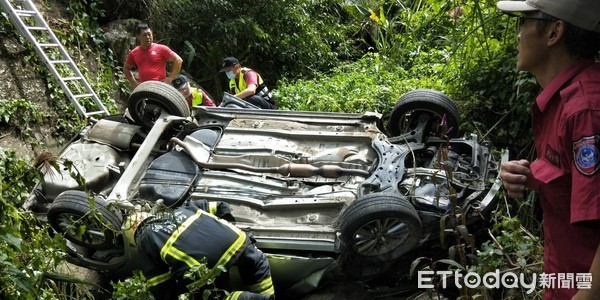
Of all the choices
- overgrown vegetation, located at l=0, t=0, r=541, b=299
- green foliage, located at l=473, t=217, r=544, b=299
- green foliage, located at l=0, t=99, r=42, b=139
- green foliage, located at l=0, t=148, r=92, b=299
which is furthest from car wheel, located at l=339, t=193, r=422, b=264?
green foliage, located at l=0, t=99, r=42, b=139

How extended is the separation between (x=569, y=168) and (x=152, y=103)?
4.63 metres

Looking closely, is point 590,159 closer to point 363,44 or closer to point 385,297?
point 385,297

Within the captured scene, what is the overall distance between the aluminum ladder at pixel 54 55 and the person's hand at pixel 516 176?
634 cm

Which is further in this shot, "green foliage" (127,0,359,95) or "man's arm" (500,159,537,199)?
"green foliage" (127,0,359,95)

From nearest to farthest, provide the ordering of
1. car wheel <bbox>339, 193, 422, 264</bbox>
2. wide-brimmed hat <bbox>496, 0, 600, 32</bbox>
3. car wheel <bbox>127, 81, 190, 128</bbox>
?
wide-brimmed hat <bbox>496, 0, 600, 32</bbox>
car wheel <bbox>339, 193, 422, 264</bbox>
car wheel <bbox>127, 81, 190, 128</bbox>

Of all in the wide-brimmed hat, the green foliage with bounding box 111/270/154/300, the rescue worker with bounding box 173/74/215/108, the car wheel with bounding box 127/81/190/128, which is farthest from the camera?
the rescue worker with bounding box 173/74/215/108

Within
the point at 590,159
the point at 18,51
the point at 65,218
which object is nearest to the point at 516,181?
the point at 590,159

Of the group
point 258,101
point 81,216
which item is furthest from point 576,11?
point 258,101

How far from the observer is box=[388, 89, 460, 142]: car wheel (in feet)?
17.5

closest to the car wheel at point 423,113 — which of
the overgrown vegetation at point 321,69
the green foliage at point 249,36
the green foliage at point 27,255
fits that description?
the overgrown vegetation at point 321,69

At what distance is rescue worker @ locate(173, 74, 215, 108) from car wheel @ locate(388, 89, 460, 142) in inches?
106

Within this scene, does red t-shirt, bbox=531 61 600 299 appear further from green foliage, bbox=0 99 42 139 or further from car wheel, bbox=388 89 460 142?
green foliage, bbox=0 99 42 139

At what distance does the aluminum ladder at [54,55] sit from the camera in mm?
7441

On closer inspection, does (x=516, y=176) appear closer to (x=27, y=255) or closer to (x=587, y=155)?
(x=587, y=155)
